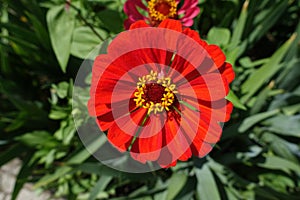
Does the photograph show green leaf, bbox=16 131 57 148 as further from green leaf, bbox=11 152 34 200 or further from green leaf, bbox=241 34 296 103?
green leaf, bbox=241 34 296 103

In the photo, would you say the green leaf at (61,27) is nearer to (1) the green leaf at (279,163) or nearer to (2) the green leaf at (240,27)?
(2) the green leaf at (240,27)

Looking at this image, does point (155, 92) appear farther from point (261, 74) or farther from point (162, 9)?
point (261, 74)

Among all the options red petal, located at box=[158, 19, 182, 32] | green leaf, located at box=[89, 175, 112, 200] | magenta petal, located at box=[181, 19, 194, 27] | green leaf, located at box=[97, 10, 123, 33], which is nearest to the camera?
red petal, located at box=[158, 19, 182, 32]

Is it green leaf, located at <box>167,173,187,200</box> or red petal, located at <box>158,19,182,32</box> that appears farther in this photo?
green leaf, located at <box>167,173,187,200</box>

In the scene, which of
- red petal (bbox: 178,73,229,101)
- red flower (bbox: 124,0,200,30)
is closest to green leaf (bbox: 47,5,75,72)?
red flower (bbox: 124,0,200,30)

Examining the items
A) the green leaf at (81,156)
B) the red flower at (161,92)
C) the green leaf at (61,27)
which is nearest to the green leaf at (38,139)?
the green leaf at (81,156)

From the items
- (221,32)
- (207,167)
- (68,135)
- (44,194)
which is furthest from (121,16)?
(44,194)

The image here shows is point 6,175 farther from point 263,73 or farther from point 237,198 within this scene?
point 263,73
